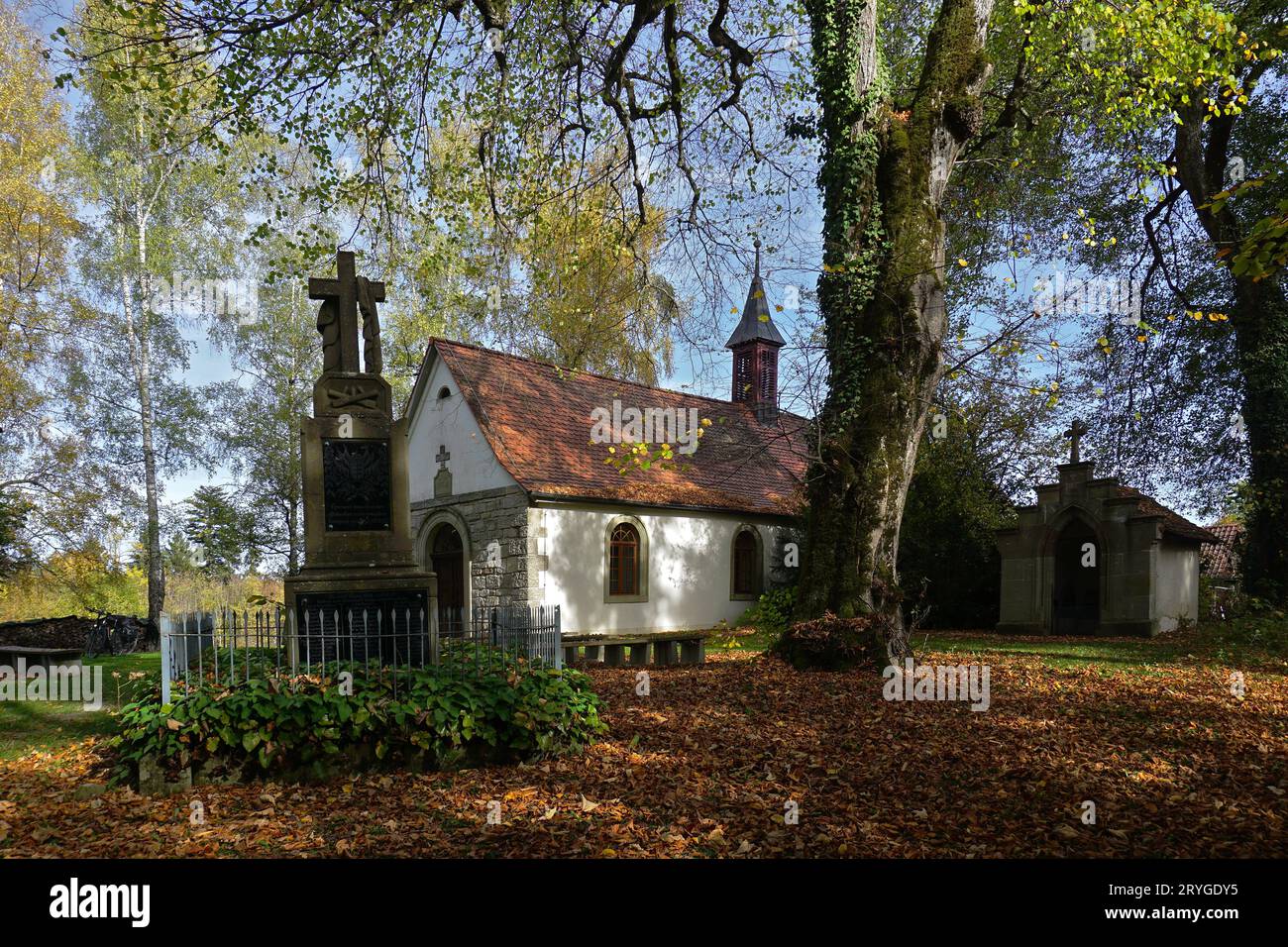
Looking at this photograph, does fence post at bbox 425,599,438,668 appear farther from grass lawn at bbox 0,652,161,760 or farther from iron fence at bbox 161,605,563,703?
grass lawn at bbox 0,652,161,760

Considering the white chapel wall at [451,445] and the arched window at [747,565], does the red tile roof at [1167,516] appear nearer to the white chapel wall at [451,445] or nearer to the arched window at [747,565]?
the arched window at [747,565]

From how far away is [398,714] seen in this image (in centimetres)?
588

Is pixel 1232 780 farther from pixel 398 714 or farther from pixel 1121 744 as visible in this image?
pixel 398 714

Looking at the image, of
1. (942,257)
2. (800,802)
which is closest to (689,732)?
(800,802)

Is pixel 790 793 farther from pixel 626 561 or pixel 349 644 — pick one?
pixel 626 561

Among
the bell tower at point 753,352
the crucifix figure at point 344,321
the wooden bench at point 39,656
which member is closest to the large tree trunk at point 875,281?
the crucifix figure at point 344,321

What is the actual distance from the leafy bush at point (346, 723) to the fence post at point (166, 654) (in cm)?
12

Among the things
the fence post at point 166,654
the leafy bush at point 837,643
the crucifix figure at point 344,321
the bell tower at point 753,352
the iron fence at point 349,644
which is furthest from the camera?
the bell tower at point 753,352

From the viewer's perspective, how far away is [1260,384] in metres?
14.7

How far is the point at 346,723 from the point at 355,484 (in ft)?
9.71

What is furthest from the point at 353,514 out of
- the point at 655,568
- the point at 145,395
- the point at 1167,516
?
the point at 1167,516

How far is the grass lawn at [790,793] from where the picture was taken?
4445 millimetres

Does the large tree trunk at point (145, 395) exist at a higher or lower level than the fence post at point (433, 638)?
higher

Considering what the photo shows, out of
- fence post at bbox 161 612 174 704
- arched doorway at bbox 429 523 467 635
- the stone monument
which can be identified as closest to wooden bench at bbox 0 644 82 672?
the stone monument
